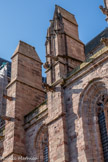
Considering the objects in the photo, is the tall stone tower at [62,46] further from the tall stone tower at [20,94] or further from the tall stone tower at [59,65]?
the tall stone tower at [20,94]

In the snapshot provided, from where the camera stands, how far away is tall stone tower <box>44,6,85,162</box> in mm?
13419

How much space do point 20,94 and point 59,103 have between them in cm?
438

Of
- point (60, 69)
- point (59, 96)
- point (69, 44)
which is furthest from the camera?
point (69, 44)

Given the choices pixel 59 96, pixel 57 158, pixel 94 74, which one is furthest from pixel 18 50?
pixel 57 158

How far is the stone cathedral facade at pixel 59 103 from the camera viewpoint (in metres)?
12.9

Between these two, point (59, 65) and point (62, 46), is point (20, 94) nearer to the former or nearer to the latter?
point (59, 65)

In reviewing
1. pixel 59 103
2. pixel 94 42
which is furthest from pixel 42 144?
pixel 94 42

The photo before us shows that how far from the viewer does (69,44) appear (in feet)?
57.7

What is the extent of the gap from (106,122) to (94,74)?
2.16 metres

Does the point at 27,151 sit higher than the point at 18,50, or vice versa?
the point at 18,50

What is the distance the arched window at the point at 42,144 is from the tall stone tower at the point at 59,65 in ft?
5.30

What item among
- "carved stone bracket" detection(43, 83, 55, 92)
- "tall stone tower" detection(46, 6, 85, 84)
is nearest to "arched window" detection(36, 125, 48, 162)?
"carved stone bracket" detection(43, 83, 55, 92)

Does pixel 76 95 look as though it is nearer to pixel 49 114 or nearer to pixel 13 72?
pixel 49 114

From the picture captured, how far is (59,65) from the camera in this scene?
623 inches
